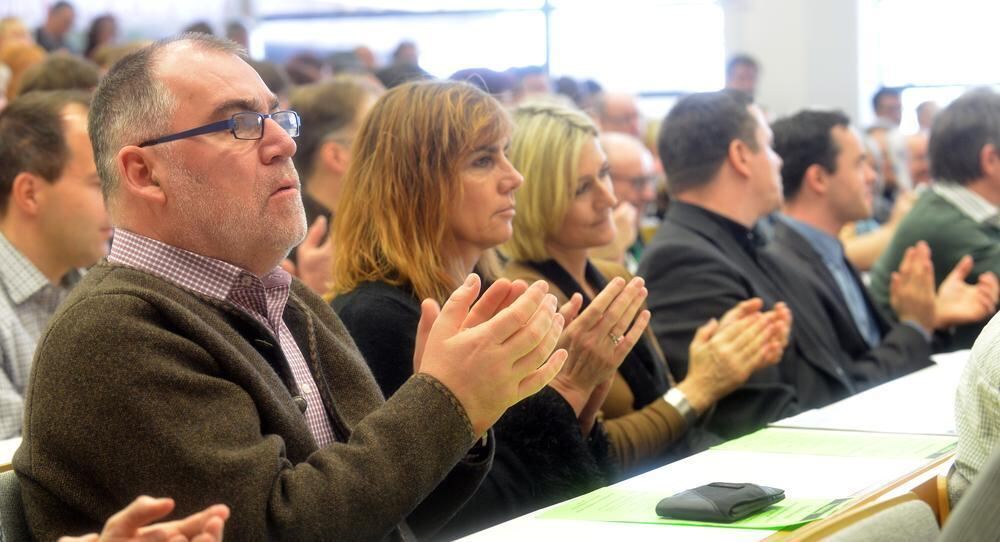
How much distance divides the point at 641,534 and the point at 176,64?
89 centimetres

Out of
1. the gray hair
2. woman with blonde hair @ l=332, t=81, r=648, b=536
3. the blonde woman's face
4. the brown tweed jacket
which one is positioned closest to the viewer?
the brown tweed jacket

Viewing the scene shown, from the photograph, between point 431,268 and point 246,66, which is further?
point 431,268

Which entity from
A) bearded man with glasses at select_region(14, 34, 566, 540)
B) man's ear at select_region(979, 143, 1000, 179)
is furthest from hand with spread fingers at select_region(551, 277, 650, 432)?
man's ear at select_region(979, 143, 1000, 179)

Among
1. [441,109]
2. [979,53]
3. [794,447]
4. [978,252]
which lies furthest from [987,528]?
[979,53]

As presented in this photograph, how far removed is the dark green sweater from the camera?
431 cm

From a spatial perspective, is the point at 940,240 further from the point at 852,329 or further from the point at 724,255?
the point at 724,255

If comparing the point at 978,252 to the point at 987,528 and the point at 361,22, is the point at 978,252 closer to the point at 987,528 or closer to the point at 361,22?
the point at 987,528

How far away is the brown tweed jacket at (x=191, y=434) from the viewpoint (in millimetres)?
1470

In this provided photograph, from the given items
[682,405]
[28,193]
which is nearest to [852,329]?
[682,405]

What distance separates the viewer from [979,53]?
998cm

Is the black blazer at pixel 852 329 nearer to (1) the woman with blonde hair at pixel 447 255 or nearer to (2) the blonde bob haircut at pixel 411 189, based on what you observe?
(1) the woman with blonde hair at pixel 447 255

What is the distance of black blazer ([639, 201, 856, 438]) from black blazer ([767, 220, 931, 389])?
102mm

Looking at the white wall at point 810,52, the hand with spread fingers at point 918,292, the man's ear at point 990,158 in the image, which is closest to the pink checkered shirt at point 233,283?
the hand with spread fingers at point 918,292

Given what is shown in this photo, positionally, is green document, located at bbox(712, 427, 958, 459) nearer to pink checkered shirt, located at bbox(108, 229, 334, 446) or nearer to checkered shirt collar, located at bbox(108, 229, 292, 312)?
pink checkered shirt, located at bbox(108, 229, 334, 446)
